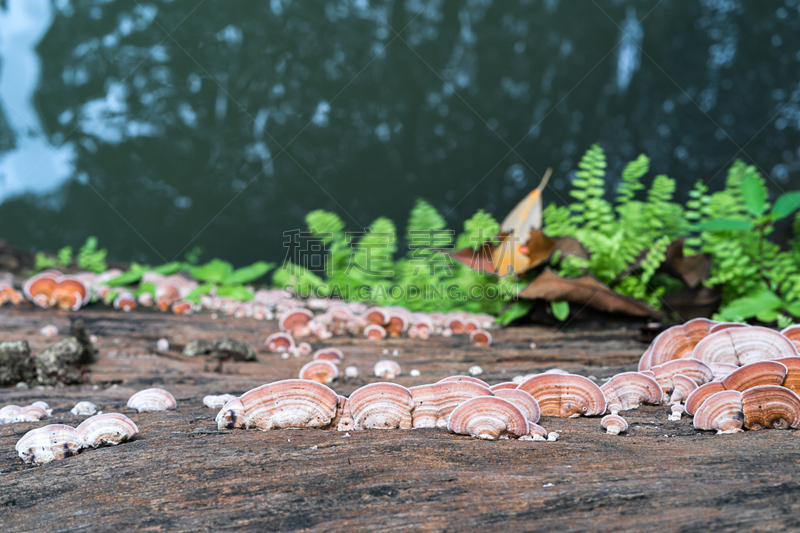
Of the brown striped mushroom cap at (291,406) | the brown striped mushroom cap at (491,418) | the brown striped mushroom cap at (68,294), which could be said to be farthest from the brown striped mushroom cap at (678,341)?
the brown striped mushroom cap at (68,294)

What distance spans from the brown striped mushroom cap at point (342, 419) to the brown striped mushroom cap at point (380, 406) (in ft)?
0.07

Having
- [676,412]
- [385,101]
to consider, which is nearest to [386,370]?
[676,412]

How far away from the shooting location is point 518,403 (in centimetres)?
155

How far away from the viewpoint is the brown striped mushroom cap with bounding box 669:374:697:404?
1.74 m

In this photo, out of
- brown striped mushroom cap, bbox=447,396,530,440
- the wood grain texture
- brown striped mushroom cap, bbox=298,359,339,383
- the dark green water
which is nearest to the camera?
the wood grain texture

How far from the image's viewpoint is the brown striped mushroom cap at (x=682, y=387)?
1743mm

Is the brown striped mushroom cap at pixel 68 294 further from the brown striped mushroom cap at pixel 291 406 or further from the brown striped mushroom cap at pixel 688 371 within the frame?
the brown striped mushroom cap at pixel 688 371

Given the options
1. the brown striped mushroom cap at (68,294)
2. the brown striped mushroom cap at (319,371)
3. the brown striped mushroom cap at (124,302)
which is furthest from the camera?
the brown striped mushroom cap at (124,302)

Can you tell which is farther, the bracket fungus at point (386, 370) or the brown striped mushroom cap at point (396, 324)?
the brown striped mushroom cap at point (396, 324)

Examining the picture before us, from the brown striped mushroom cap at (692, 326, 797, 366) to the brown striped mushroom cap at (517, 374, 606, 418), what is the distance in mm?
612

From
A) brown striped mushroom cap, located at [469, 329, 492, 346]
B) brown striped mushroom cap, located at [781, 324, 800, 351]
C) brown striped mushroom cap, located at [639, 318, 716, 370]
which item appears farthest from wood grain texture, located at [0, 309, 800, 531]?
brown striped mushroom cap, located at [469, 329, 492, 346]

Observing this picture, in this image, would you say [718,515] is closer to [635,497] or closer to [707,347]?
[635,497]

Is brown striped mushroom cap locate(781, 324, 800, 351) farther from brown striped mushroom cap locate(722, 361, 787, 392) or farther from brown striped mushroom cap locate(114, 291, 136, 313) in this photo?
brown striped mushroom cap locate(114, 291, 136, 313)

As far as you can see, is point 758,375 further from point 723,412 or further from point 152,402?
point 152,402
